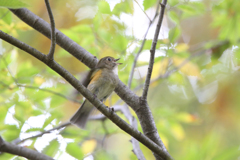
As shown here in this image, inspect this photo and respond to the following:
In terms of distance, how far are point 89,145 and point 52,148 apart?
3.92 ft

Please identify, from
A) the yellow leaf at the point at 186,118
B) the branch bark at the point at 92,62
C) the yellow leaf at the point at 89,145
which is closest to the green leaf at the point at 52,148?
the branch bark at the point at 92,62

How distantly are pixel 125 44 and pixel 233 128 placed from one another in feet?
8.07

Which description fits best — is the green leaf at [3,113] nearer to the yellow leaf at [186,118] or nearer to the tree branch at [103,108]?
the tree branch at [103,108]

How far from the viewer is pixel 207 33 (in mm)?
5656

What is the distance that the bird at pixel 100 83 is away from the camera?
11.4ft

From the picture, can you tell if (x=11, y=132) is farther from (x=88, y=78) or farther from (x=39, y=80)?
(x=88, y=78)

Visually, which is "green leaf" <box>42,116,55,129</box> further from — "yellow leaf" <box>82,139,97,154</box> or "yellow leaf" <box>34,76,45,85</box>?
"yellow leaf" <box>82,139,97,154</box>

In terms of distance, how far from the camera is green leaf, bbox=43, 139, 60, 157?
291 centimetres

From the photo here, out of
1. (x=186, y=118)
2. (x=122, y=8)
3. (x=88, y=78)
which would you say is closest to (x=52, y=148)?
(x=88, y=78)

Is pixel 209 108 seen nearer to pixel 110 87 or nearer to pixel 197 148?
pixel 110 87

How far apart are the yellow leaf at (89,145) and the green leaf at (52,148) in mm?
1105

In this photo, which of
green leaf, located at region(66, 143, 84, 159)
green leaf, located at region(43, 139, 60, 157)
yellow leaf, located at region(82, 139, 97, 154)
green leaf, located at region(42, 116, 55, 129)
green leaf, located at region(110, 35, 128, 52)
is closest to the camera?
green leaf, located at region(43, 139, 60, 157)

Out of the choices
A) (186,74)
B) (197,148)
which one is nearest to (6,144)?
(197,148)

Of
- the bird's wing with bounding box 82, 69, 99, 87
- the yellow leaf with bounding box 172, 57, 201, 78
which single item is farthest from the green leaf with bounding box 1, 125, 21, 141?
the yellow leaf with bounding box 172, 57, 201, 78
